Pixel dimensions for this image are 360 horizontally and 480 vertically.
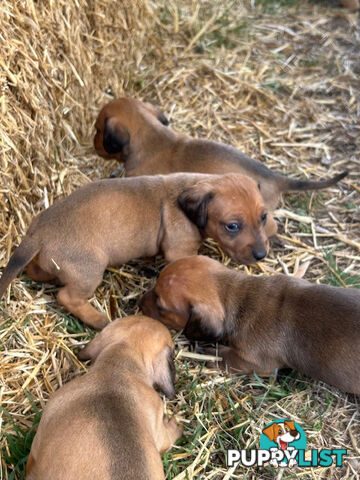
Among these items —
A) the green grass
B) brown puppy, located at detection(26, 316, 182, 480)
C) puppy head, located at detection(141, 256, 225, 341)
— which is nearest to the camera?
brown puppy, located at detection(26, 316, 182, 480)

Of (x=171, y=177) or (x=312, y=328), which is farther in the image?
(x=171, y=177)

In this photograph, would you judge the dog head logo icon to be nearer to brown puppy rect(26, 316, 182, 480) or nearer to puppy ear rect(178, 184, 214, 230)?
brown puppy rect(26, 316, 182, 480)

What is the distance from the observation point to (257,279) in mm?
4500

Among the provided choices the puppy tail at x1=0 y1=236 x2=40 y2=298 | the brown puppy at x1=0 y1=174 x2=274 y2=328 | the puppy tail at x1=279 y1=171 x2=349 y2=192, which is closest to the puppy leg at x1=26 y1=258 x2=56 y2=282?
the brown puppy at x1=0 y1=174 x2=274 y2=328

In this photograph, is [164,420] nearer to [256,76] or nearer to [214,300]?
[214,300]

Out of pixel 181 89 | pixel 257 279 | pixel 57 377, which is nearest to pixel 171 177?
pixel 257 279

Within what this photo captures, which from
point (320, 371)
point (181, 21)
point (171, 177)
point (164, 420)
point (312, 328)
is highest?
A: point (181, 21)

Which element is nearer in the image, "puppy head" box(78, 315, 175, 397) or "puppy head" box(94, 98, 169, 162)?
"puppy head" box(78, 315, 175, 397)

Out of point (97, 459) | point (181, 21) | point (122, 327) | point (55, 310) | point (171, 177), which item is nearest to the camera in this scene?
point (97, 459)

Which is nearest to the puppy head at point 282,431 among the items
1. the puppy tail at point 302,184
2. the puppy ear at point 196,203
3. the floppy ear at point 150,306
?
the floppy ear at point 150,306

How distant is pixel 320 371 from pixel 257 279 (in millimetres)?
856

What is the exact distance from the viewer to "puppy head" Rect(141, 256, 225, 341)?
13.9ft

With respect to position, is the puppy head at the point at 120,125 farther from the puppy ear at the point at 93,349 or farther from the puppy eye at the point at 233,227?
the puppy ear at the point at 93,349

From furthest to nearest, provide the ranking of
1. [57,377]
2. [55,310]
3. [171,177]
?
[171,177] < [55,310] < [57,377]
